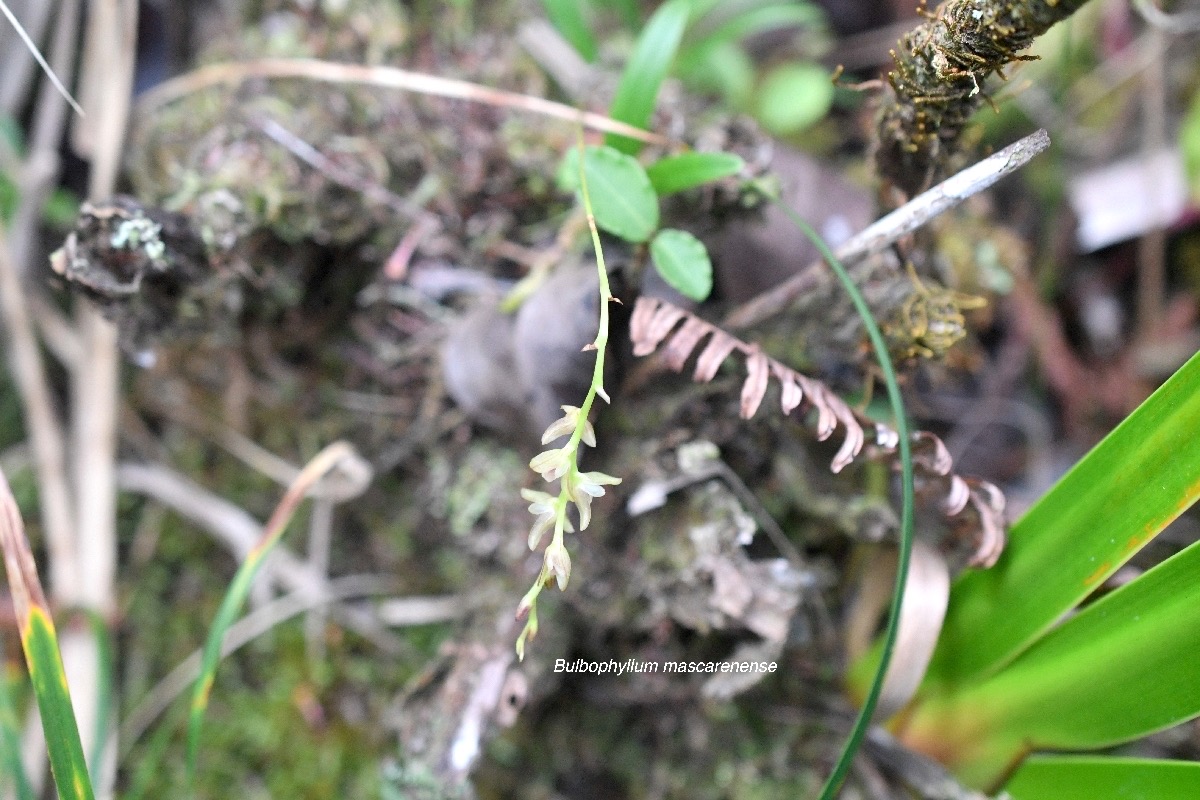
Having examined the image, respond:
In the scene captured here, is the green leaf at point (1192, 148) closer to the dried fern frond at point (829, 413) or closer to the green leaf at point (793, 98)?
the green leaf at point (793, 98)

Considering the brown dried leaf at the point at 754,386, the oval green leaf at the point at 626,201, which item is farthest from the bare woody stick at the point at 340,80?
the brown dried leaf at the point at 754,386

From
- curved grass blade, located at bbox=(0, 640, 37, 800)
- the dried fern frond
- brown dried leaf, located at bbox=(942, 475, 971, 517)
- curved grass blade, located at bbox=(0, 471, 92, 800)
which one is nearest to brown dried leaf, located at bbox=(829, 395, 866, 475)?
the dried fern frond

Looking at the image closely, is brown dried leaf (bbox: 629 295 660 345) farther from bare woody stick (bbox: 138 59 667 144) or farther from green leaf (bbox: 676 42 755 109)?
green leaf (bbox: 676 42 755 109)

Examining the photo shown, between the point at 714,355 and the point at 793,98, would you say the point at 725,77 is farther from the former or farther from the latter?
the point at 714,355

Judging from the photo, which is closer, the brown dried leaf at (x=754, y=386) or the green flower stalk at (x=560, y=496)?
the green flower stalk at (x=560, y=496)

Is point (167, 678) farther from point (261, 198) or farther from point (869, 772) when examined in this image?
point (869, 772)

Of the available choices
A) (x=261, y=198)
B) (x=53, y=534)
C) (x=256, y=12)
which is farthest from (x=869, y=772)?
(x=256, y=12)

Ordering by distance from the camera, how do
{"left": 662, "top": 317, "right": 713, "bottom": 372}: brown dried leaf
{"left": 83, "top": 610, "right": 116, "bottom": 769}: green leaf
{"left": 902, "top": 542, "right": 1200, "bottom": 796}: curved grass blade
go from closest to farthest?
1. {"left": 902, "top": 542, "right": 1200, "bottom": 796}: curved grass blade
2. {"left": 662, "top": 317, "right": 713, "bottom": 372}: brown dried leaf
3. {"left": 83, "top": 610, "right": 116, "bottom": 769}: green leaf
